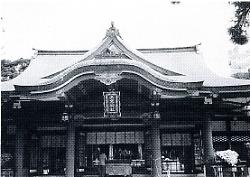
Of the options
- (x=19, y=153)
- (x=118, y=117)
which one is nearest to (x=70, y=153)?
(x=19, y=153)

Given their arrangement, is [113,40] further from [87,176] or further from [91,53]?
[87,176]

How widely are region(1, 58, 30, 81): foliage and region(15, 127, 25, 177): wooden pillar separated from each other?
747 inches

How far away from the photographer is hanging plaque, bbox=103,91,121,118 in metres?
11.6

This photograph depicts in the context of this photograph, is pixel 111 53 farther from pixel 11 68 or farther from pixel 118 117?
pixel 11 68

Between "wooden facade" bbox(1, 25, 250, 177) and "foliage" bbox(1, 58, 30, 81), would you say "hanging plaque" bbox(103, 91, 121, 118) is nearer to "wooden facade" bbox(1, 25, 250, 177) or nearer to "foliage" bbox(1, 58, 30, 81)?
"wooden facade" bbox(1, 25, 250, 177)

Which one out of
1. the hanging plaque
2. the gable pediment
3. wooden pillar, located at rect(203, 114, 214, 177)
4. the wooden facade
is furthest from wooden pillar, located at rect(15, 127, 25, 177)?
wooden pillar, located at rect(203, 114, 214, 177)

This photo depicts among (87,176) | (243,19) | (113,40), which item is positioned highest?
(113,40)

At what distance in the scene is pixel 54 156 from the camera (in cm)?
1437

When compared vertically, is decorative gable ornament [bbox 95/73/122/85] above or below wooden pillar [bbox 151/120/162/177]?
above

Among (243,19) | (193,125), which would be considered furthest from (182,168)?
(243,19)

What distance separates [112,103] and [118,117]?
888mm

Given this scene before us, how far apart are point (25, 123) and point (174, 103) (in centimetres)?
582

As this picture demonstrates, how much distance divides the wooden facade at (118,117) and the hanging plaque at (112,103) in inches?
1.4

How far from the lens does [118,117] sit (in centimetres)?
1227
